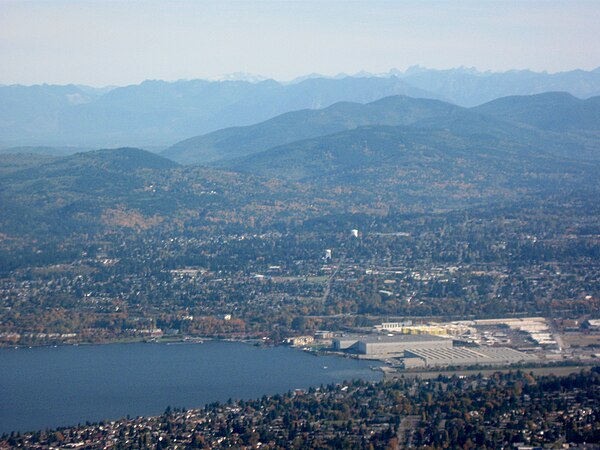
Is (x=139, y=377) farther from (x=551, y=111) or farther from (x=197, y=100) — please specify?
(x=197, y=100)

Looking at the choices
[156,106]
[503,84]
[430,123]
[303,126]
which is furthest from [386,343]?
[156,106]

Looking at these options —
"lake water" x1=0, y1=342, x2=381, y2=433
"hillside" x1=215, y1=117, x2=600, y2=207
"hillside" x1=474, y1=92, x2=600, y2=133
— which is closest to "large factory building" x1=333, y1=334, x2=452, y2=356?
"lake water" x1=0, y1=342, x2=381, y2=433

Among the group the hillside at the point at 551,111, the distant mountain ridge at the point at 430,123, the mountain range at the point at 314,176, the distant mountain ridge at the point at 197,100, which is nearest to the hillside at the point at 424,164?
the mountain range at the point at 314,176

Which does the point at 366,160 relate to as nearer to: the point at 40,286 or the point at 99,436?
the point at 40,286

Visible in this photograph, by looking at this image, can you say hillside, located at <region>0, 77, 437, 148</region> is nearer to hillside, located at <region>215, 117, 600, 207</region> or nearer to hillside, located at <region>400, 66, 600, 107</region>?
hillside, located at <region>400, 66, 600, 107</region>

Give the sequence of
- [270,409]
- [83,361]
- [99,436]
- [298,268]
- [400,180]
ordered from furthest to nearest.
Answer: [400,180] < [298,268] < [83,361] < [270,409] < [99,436]

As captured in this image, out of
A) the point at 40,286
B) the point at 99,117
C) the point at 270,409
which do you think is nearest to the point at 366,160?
the point at 40,286

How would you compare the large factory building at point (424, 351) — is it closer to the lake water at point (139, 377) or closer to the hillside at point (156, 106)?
the lake water at point (139, 377)
